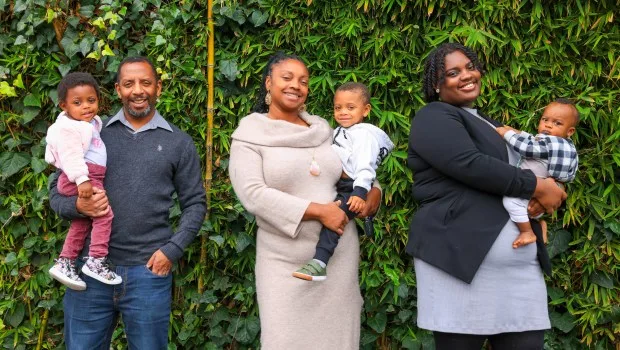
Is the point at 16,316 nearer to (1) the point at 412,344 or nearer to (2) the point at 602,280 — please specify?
(1) the point at 412,344

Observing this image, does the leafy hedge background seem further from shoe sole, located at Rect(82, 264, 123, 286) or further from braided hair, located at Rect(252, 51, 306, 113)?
shoe sole, located at Rect(82, 264, 123, 286)

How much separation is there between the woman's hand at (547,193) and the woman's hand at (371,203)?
2.35ft

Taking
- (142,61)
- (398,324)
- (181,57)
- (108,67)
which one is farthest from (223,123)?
(398,324)

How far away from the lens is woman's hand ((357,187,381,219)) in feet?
10.0

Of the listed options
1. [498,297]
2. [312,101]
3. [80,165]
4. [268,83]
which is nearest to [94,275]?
[80,165]

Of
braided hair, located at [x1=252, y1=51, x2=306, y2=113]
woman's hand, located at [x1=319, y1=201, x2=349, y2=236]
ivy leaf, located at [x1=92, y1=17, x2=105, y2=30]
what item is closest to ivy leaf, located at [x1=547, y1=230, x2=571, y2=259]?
woman's hand, located at [x1=319, y1=201, x2=349, y2=236]

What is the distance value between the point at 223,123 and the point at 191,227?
126 cm

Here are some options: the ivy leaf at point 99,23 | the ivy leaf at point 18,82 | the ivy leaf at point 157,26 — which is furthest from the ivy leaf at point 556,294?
the ivy leaf at point 18,82

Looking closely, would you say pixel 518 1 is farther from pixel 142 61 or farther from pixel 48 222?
pixel 48 222

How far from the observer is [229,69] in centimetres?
410

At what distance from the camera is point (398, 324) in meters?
4.12

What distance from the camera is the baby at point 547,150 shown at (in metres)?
2.65

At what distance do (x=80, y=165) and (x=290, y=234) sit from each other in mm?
894

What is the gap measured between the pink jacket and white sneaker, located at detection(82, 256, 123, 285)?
33 centimetres
